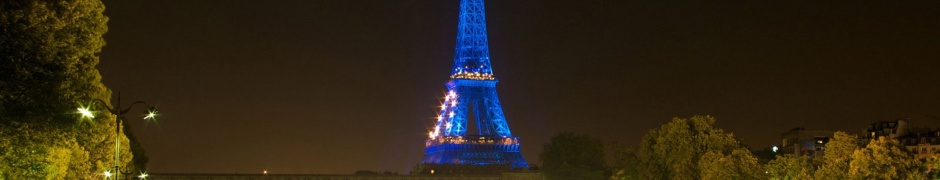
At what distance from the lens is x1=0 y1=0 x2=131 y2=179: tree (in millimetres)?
43688

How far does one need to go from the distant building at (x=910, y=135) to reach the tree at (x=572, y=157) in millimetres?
24181

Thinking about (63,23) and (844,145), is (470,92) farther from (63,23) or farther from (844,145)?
(63,23)

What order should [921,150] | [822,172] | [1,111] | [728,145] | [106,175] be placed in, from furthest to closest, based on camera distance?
[921,150], [728,145], [822,172], [106,175], [1,111]

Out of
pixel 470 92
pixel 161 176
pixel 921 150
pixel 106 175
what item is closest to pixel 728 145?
pixel 921 150

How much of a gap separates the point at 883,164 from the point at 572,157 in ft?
188

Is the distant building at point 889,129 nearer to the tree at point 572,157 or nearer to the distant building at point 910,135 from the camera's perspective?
the distant building at point 910,135

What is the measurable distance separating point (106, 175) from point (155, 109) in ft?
27.6

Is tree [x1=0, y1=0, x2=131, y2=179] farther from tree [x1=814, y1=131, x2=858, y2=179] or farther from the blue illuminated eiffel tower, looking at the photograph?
the blue illuminated eiffel tower

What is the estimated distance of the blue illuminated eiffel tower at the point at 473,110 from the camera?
163m

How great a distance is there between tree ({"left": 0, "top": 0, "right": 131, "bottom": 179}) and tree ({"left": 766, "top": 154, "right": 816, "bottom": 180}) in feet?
120

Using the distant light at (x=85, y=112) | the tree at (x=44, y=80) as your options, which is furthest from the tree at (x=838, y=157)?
the distant light at (x=85, y=112)

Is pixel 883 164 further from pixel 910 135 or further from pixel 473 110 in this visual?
pixel 473 110

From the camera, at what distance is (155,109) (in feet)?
148

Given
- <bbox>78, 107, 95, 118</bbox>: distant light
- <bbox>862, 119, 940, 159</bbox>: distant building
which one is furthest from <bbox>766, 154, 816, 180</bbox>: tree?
<bbox>862, 119, 940, 159</bbox>: distant building
